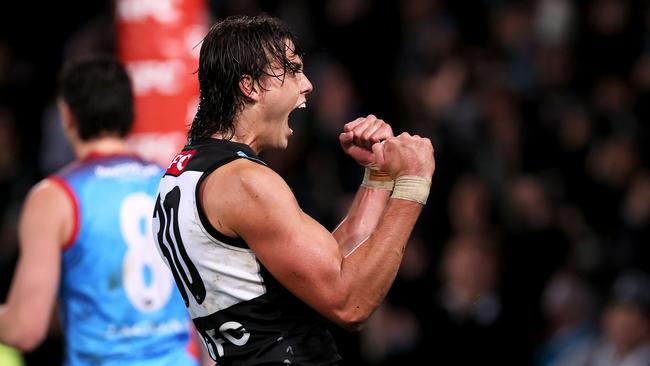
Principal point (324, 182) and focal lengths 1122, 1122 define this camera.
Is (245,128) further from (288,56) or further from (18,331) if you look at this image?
(18,331)

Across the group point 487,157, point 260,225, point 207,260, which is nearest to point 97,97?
point 207,260

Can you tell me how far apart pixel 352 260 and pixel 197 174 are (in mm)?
547

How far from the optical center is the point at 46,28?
12141 mm

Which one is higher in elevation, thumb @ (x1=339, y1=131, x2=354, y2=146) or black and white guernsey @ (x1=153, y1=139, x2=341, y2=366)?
thumb @ (x1=339, y1=131, x2=354, y2=146)

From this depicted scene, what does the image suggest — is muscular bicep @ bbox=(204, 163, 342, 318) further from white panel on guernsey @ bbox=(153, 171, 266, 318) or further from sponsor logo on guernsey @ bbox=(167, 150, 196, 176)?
sponsor logo on guernsey @ bbox=(167, 150, 196, 176)

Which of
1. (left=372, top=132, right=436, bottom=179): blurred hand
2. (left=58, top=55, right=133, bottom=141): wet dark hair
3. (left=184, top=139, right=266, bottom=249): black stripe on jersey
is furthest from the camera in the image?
(left=58, top=55, right=133, bottom=141): wet dark hair

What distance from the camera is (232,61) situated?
347 centimetres

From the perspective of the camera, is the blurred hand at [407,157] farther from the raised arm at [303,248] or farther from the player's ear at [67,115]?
the player's ear at [67,115]

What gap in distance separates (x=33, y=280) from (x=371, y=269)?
184 centimetres

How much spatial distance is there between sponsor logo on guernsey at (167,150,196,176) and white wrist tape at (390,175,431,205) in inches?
25.4

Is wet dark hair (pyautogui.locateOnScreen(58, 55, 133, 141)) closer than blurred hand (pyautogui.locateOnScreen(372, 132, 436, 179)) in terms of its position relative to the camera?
No

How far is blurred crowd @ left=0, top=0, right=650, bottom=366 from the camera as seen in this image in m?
7.96

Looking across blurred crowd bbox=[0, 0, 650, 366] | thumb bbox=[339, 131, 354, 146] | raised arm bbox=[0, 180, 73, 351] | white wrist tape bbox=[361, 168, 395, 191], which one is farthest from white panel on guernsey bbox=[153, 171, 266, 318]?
blurred crowd bbox=[0, 0, 650, 366]

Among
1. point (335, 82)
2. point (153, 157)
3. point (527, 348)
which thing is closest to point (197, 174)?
point (153, 157)
